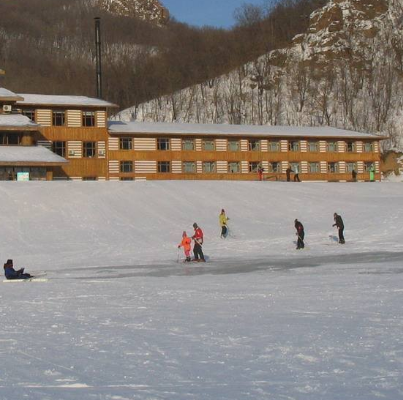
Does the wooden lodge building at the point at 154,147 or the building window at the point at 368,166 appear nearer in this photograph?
the wooden lodge building at the point at 154,147

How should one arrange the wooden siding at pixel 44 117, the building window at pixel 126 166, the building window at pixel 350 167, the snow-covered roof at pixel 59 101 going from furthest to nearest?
the building window at pixel 350 167, the building window at pixel 126 166, the wooden siding at pixel 44 117, the snow-covered roof at pixel 59 101

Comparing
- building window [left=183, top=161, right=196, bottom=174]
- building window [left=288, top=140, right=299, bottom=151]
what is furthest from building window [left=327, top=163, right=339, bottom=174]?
building window [left=183, top=161, right=196, bottom=174]

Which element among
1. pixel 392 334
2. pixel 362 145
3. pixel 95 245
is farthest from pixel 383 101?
pixel 392 334

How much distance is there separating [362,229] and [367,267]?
15.0 meters

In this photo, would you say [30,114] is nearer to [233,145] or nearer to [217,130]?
[217,130]

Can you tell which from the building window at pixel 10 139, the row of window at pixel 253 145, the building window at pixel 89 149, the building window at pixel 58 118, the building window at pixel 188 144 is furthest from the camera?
the building window at pixel 188 144

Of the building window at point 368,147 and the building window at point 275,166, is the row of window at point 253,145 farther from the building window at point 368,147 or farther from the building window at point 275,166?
the building window at point 275,166

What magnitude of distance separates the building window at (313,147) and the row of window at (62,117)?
2263 centimetres

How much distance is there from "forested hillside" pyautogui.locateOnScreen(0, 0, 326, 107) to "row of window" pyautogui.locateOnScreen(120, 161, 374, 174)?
48.1 metres

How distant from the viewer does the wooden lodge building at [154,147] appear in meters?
55.7

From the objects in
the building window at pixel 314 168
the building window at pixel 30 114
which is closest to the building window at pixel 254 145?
the building window at pixel 314 168

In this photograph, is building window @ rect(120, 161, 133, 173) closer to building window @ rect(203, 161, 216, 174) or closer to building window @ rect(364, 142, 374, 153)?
building window @ rect(203, 161, 216, 174)

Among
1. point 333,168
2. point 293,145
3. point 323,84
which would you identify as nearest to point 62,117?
point 293,145

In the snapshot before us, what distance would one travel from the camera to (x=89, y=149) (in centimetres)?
6056
